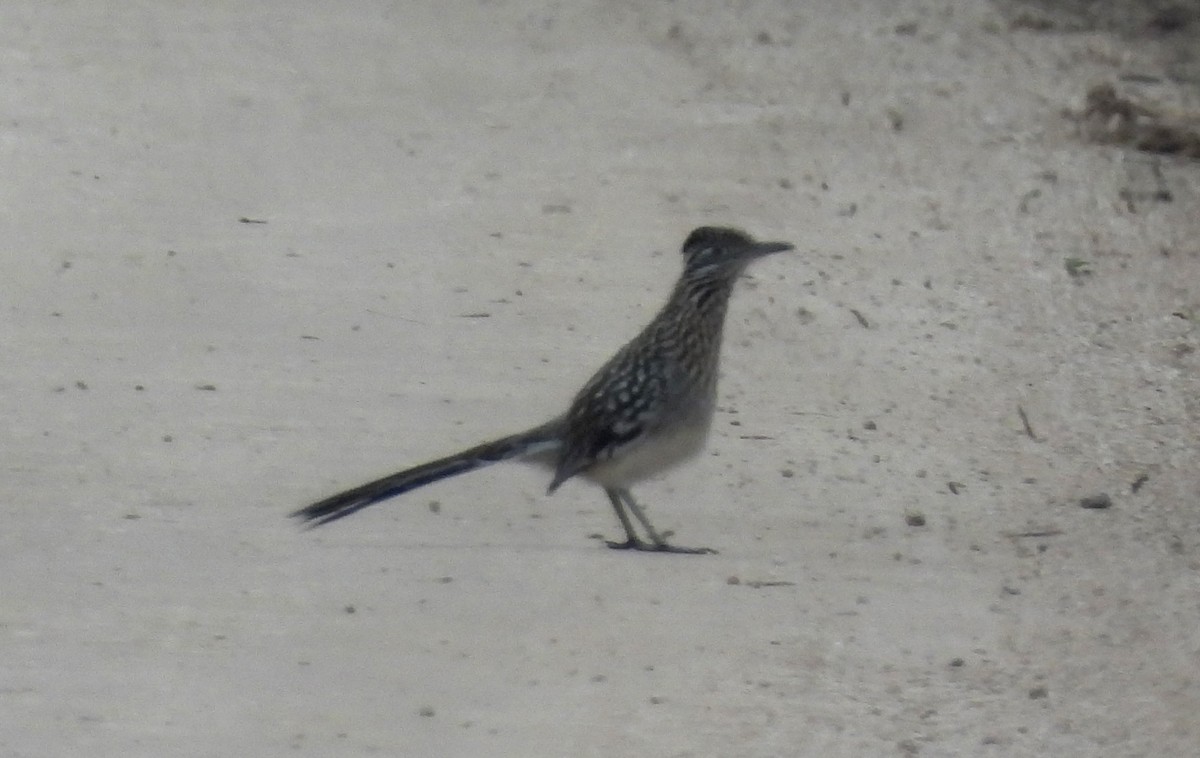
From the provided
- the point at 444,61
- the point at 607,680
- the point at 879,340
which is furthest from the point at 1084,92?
the point at 607,680

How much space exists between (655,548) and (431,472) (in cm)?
74

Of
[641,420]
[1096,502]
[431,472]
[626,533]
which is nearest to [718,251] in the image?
[641,420]

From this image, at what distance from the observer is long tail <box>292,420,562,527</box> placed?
7.75 metres

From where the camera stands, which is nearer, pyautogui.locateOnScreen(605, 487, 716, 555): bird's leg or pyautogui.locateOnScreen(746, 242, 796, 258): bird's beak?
pyautogui.locateOnScreen(605, 487, 716, 555): bird's leg

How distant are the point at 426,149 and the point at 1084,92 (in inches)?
164

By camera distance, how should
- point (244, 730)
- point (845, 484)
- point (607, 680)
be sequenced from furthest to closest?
1. point (845, 484)
2. point (607, 680)
3. point (244, 730)

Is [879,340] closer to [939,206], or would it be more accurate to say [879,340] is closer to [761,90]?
[939,206]

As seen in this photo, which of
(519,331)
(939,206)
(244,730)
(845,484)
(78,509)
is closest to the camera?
(244,730)

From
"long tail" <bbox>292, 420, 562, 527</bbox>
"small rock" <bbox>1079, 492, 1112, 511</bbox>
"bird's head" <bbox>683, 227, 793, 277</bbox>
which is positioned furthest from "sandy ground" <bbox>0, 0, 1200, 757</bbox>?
"bird's head" <bbox>683, 227, 793, 277</bbox>

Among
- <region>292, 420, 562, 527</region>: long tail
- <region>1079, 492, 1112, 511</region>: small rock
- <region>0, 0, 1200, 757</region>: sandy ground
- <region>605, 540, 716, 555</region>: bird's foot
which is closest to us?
<region>0, 0, 1200, 757</region>: sandy ground

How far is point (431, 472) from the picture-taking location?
7.83m

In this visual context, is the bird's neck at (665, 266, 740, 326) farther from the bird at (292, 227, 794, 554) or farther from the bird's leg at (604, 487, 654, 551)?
the bird's leg at (604, 487, 654, 551)

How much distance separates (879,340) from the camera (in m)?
10.4

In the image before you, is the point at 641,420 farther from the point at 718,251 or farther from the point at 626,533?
the point at 718,251
